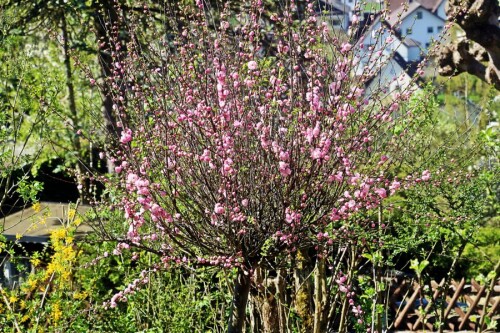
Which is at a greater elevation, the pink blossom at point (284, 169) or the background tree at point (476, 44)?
the background tree at point (476, 44)

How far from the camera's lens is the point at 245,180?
407 centimetres

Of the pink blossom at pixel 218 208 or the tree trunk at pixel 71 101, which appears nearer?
the pink blossom at pixel 218 208

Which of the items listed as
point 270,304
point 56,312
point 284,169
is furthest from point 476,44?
point 56,312

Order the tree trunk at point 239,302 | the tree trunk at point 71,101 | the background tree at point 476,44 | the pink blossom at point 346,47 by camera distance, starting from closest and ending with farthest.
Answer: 1. the pink blossom at point 346,47
2. the tree trunk at point 239,302
3. the background tree at point 476,44
4. the tree trunk at point 71,101

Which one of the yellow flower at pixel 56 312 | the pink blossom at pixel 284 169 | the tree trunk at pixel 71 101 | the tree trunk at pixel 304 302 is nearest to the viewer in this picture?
the pink blossom at pixel 284 169

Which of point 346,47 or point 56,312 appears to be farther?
point 56,312

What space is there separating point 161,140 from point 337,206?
3.69 feet

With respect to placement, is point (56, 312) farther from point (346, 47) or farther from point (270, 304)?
point (346, 47)

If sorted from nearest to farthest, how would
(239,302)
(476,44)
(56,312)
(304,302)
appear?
1. (239,302)
2. (56,312)
3. (304,302)
4. (476,44)

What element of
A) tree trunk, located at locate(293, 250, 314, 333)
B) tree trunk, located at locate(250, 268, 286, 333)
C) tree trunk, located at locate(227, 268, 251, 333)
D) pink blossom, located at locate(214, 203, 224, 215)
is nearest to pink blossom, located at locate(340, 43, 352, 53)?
pink blossom, located at locate(214, 203, 224, 215)

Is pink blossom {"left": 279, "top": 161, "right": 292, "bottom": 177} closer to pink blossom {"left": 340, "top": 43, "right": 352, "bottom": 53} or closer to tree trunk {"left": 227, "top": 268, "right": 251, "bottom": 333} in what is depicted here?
pink blossom {"left": 340, "top": 43, "right": 352, "bottom": 53}

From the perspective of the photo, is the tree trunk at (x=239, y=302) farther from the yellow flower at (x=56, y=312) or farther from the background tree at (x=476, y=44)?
the background tree at (x=476, y=44)

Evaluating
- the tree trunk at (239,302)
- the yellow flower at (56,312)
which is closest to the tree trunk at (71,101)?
the yellow flower at (56,312)

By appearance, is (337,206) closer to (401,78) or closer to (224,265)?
(224,265)
